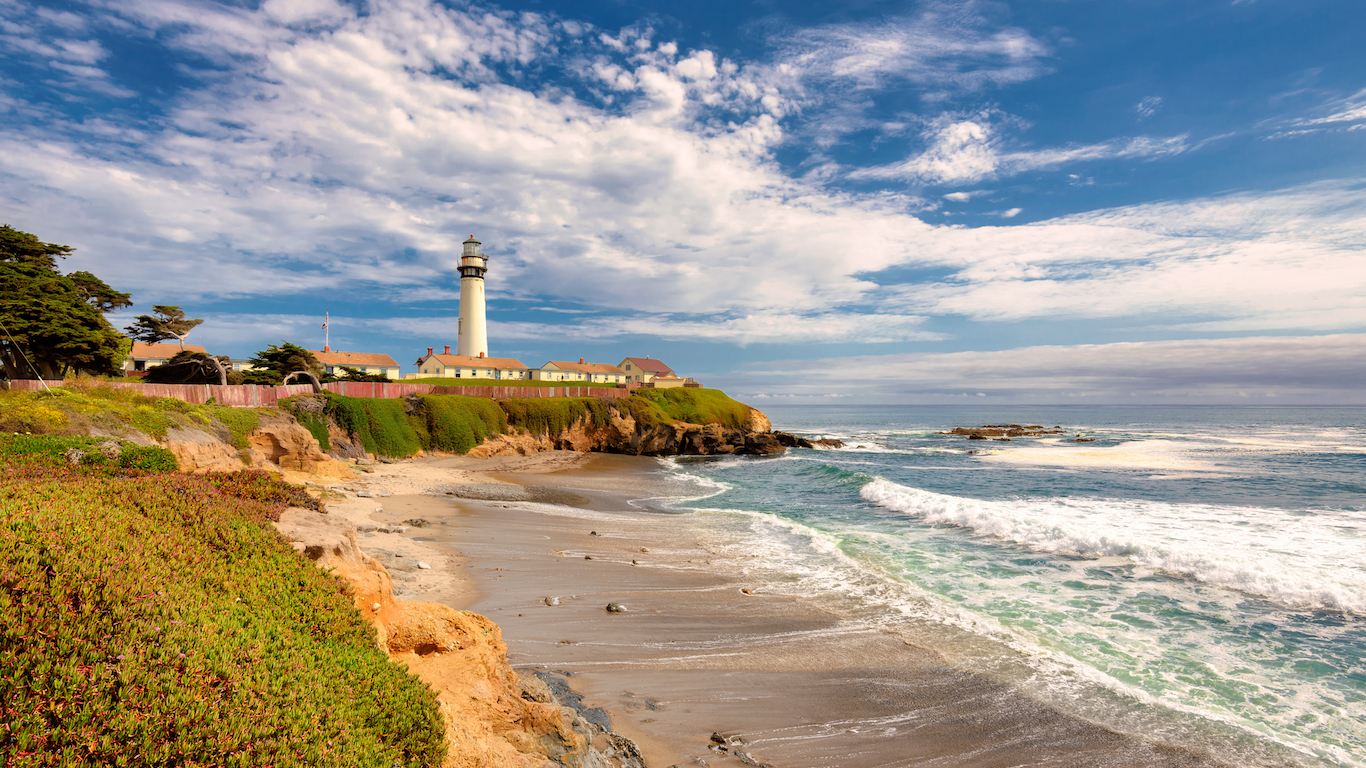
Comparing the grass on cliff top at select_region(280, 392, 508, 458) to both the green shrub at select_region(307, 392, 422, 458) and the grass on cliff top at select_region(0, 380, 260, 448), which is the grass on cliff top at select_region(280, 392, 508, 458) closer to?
the green shrub at select_region(307, 392, 422, 458)

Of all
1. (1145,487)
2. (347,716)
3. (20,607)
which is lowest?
(1145,487)

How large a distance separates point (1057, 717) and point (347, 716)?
8.40m

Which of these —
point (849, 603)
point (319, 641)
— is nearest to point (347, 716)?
point (319, 641)

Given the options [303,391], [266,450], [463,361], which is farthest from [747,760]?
[463,361]

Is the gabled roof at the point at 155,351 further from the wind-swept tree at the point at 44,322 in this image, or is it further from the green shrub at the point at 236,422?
the green shrub at the point at 236,422

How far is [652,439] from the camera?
166 feet

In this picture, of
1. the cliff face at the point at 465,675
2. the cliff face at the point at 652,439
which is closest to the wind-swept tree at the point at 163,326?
the cliff face at the point at 652,439

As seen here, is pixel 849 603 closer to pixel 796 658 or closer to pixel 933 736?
pixel 796 658

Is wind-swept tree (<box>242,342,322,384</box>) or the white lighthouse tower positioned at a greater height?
the white lighthouse tower

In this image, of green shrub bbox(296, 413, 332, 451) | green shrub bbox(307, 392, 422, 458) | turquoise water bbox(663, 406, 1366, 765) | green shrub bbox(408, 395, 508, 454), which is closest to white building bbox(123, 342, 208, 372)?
green shrub bbox(408, 395, 508, 454)

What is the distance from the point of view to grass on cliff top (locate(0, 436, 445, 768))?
2.81 metres

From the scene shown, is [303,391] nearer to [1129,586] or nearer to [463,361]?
[1129,586]

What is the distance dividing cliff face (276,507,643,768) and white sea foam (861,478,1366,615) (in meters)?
15.5

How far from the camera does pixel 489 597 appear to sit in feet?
34.1
